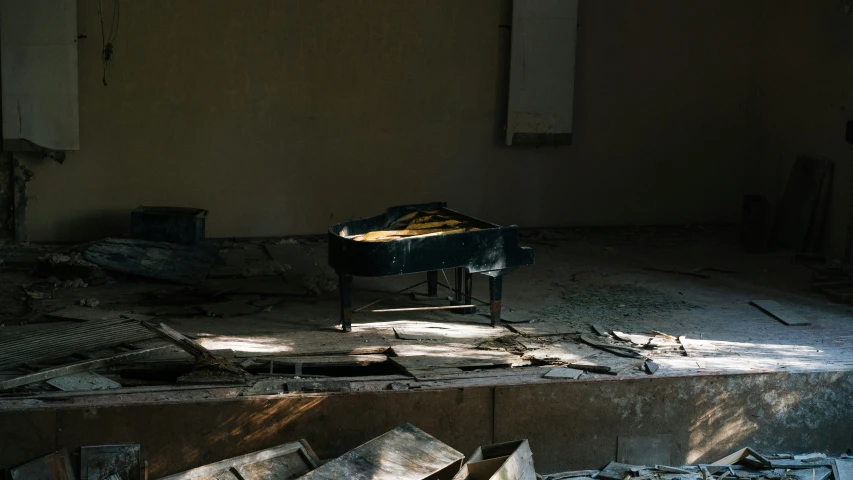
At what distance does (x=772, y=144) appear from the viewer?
11.9m

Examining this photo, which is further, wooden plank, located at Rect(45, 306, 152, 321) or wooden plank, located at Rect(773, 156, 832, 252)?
wooden plank, located at Rect(773, 156, 832, 252)

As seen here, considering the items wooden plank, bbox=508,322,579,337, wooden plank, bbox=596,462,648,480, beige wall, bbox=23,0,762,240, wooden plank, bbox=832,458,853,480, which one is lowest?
wooden plank, bbox=596,462,648,480

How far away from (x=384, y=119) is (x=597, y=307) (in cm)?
373

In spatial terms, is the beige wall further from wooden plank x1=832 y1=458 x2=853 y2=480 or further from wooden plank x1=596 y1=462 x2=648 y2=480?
wooden plank x1=832 y1=458 x2=853 y2=480

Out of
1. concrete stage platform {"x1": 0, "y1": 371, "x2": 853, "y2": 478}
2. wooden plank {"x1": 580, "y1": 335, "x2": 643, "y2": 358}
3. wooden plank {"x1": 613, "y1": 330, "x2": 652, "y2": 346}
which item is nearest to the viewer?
concrete stage platform {"x1": 0, "y1": 371, "x2": 853, "y2": 478}

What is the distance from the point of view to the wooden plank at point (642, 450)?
684 cm

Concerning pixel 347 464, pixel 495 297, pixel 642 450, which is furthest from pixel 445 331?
pixel 347 464

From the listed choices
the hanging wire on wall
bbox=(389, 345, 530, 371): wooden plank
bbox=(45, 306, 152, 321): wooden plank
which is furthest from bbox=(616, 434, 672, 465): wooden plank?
the hanging wire on wall

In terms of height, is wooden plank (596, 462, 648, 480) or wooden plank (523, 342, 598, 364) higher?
wooden plank (523, 342, 598, 364)

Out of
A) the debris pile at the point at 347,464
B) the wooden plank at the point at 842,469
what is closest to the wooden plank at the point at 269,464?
the debris pile at the point at 347,464

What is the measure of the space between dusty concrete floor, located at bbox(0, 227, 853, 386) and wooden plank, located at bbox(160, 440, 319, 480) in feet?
3.75

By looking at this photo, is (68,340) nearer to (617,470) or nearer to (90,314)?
(90,314)

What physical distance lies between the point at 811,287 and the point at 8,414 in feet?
23.2

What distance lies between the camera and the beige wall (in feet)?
34.3
